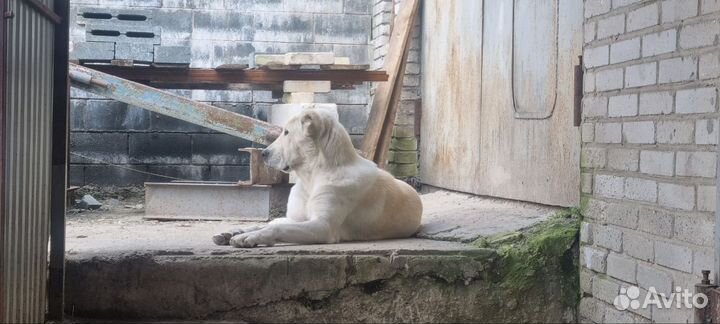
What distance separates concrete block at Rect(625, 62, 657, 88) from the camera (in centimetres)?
439

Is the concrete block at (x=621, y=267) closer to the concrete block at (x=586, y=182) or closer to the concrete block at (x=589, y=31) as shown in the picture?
the concrete block at (x=586, y=182)

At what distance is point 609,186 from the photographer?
4875 mm

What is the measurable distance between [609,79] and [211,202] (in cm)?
A: 393

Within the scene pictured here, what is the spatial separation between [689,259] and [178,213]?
472 cm

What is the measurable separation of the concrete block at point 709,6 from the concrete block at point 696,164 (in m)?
0.71

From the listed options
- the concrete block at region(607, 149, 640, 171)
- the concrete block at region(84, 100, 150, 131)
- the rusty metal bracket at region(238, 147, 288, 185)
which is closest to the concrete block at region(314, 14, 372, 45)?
the concrete block at region(84, 100, 150, 131)

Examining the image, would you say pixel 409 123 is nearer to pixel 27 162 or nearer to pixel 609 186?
pixel 609 186

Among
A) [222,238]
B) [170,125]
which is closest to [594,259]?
[222,238]

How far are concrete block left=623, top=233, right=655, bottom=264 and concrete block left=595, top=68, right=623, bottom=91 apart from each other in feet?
3.00

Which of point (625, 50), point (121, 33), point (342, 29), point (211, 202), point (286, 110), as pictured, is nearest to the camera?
point (625, 50)

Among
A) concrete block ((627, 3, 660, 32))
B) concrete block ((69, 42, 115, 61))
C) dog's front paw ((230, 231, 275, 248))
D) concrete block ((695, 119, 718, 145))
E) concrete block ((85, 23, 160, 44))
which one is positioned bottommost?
dog's front paw ((230, 231, 275, 248))

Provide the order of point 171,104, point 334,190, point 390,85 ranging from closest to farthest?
point 334,190 < point 171,104 < point 390,85

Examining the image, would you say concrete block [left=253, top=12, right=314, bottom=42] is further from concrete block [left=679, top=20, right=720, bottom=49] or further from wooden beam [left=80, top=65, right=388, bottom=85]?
concrete block [left=679, top=20, right=720, bottom=49]

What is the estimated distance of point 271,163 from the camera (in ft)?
19.6
